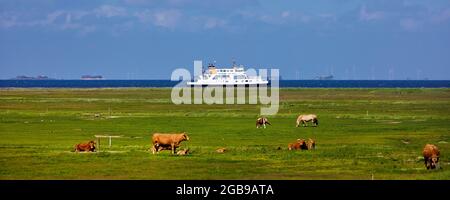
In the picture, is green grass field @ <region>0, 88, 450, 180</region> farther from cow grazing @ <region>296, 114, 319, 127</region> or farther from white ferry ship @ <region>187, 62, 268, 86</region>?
white ferry ship @ <region>187, 62, 268, 86</region>

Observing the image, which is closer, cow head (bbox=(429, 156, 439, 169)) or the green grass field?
the green grass field

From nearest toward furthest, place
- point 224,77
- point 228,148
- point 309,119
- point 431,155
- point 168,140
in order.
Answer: point 431,155 → point 168,140 → point 228,148 → point 309,119 → point 224,77

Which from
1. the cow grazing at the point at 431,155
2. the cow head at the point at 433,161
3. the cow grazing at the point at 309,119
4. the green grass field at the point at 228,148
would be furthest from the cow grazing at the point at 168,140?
the cow grazing at the point at 309,119

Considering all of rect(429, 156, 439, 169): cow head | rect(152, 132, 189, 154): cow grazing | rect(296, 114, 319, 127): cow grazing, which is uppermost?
rect(296, 114, 319, 127): cow grazing

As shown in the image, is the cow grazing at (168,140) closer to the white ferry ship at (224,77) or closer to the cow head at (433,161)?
the cow head at (433,161)

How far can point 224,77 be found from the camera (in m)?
179

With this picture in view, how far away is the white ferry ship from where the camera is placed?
17598cm

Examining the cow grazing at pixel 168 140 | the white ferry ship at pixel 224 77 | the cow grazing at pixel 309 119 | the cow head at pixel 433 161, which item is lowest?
the cow head at pixel 433 161

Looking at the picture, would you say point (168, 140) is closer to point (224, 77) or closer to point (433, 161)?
point (433, 161)

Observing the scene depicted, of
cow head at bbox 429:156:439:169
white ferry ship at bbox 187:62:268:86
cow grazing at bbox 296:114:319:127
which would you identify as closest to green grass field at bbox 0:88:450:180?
cow head at bbox 429:156:439:169

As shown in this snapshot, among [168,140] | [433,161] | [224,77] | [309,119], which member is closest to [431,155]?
[433,161]

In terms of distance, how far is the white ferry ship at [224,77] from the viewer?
17598 cm
